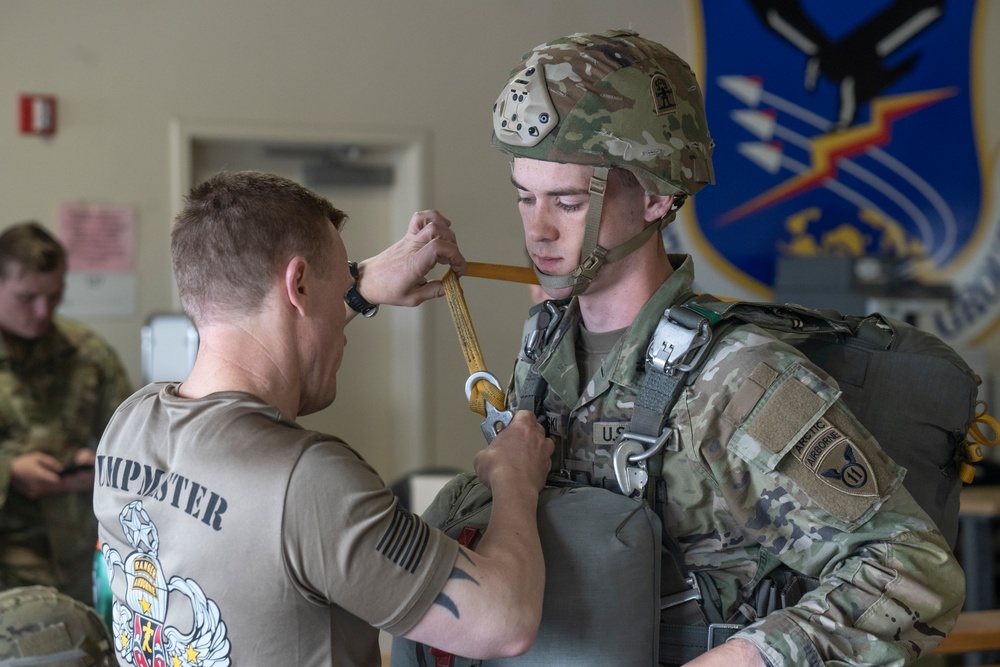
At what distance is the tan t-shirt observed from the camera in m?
1.11

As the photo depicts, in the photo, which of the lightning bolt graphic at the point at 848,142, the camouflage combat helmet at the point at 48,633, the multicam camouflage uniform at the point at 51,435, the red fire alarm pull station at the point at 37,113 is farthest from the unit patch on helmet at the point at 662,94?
the lightning bolt graphic at the point at 848,142

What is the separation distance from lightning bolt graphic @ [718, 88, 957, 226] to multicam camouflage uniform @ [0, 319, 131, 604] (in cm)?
353

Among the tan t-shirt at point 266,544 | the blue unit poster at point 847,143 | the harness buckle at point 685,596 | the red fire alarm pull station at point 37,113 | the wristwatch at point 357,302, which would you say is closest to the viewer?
the tan t-shirt at point 266,544

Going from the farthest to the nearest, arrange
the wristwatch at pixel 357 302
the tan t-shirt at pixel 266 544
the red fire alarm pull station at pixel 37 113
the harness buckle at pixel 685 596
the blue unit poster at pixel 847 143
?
the blue unit poster at pixel 847 143, the red fire alarm pull station at pixel 37 113, the wristwatch at pixel 357 302, the harness buckle at pixel 685 596, the tan t-shirt at pixel 266 544

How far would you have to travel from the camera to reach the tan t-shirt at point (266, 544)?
3.65 ft

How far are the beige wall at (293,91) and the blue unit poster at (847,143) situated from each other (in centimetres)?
25

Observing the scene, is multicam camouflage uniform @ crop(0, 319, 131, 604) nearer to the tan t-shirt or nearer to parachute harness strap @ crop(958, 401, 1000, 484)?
the tan t-shirt

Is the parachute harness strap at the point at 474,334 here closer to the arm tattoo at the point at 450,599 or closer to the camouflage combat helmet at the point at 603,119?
the camouflage combat helmet at the point at 603,119

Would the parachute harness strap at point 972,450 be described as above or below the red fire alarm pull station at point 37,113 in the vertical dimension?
below

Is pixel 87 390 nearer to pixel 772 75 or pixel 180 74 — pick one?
pixel 180 74

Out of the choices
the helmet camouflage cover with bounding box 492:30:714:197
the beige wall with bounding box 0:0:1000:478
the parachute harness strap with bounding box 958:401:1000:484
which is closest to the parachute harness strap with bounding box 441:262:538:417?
the helmet camouflage cover with bounding box 492:30:714:197

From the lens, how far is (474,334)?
68.1 inches

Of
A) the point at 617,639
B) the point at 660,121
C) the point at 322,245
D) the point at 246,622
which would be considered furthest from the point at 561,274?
the point at 246,622

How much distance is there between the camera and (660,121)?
5.23ft
